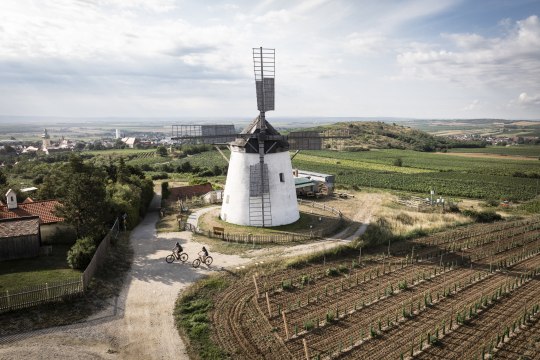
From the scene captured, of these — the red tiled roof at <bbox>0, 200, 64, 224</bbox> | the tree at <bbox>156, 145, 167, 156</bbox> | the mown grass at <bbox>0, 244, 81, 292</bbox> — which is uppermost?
the tree at <bbox>156, 145, 167, 156</bbox>

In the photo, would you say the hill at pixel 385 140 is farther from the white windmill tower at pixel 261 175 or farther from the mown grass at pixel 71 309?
the mown grass at pixel 71 309

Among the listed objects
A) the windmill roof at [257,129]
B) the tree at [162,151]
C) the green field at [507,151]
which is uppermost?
the windmill roof at [257,129]

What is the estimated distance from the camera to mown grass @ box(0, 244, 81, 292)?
19833 mm

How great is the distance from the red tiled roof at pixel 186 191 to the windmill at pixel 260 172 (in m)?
13.5

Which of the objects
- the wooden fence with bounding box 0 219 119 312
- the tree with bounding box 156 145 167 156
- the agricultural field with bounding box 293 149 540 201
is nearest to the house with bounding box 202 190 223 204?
the wooden fence with bounding box 0 219 119 312

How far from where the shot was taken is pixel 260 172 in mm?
31125

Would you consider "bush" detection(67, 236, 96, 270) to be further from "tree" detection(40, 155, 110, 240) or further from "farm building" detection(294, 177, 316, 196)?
"farm building" detection(294, 177, 316, 196)

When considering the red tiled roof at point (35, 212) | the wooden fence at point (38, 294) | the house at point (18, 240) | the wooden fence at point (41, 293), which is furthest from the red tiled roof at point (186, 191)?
the wooden fence at point (38, 294)

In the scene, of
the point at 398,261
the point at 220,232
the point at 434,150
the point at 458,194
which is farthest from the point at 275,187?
the point at 434,150

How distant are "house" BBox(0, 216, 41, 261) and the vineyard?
12.9 meters

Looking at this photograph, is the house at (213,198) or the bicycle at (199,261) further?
the house at (213,198)

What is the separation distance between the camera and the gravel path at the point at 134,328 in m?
14.8

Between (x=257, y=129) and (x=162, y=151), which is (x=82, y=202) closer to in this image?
(x=257, y=129)

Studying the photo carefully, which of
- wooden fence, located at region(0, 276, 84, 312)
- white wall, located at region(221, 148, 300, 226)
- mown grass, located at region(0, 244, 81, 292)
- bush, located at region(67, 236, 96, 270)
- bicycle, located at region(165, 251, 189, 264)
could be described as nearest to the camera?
wooden fence, located at region(0, 276, 84, 312)
